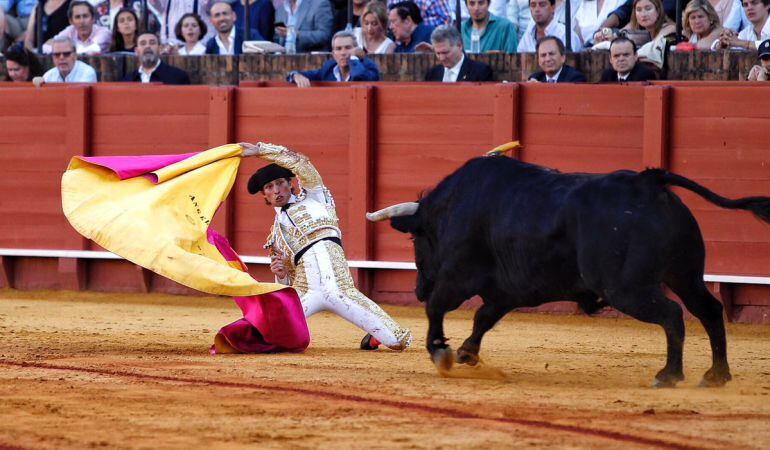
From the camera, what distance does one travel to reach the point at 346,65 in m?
10.5

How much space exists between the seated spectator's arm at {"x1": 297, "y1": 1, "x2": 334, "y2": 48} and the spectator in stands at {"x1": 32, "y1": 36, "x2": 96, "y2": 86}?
1820 mm

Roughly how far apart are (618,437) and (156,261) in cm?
301

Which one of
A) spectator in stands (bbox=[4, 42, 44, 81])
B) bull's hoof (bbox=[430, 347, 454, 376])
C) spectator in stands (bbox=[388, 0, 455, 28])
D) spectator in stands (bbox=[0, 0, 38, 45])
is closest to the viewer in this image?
bull's hoof (bbox=[430, 347, 454, 376])

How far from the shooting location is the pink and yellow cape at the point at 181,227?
7055 mm

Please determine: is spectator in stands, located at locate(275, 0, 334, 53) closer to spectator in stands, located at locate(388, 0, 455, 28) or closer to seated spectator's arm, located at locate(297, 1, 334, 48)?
seated spectator's arm, located at locate(297, 1, 334, 48)

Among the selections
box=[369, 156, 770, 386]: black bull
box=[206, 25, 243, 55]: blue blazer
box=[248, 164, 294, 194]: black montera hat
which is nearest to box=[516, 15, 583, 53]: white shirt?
box=[206, 25, 243, 55]: blue blazer

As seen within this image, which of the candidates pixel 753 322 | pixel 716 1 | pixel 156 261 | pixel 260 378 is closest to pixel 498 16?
pixel 716 1

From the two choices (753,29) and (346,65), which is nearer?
(753,29)

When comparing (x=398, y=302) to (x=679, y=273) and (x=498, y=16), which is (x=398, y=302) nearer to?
(x=498, y=16)

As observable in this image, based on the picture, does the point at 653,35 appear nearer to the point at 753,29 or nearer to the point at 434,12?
the point at 753,29

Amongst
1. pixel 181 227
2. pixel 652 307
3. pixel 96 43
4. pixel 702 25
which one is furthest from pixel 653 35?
pixel 96 43

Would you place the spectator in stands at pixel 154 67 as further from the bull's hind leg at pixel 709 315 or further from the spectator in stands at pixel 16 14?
the bull's hind leg at pixel 709 315

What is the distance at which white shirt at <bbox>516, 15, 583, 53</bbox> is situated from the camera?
34.2 ft

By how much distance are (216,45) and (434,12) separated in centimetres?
190
